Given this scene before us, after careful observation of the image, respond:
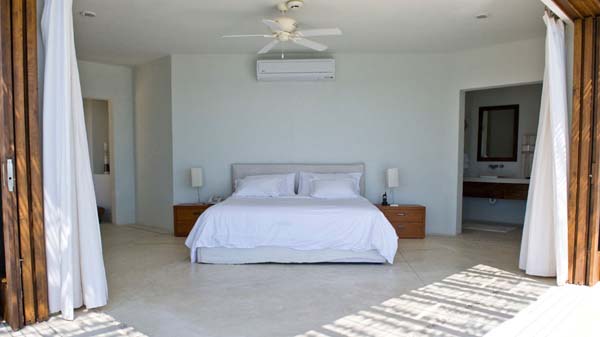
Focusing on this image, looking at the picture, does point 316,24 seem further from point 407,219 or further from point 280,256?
point 407,219

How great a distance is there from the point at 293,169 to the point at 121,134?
126 inches

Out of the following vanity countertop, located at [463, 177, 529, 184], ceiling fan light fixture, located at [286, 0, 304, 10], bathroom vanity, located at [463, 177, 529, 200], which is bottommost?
bathroom vanity, located at [463, 177, 529, 200]

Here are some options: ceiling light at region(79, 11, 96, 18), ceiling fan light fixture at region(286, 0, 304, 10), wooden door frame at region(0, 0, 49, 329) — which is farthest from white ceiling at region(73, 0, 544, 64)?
wooden door frame at region(0, 0, 49, 329)

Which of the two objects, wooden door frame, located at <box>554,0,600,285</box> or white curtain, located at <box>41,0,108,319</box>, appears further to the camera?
wooden door frame, located at <box>554,0,600,285</box>

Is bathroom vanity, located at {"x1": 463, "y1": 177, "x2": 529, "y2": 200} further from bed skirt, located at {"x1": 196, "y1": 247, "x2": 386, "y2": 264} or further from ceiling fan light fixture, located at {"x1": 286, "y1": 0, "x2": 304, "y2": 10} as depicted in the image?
ceiling fan light fixture, located at {"x1": 286, "y1": 0, "x2": 304, "y2": 10}

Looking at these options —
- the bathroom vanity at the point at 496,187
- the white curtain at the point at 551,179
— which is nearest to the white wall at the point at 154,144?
the white curtain at the point at 551,179

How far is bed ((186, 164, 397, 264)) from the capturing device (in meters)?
4.00

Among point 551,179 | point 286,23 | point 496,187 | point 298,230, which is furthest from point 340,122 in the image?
point 551,179

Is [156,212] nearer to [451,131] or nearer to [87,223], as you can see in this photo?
[87,223]

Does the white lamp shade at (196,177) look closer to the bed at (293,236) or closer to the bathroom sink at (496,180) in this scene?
the bed at (293,236)

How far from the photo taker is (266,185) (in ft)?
17.1

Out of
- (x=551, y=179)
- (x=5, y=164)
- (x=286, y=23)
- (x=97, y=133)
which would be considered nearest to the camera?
(x=5, y=164)

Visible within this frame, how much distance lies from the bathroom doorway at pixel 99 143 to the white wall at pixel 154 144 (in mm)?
904

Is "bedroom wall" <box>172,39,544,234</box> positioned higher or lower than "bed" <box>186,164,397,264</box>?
higher
